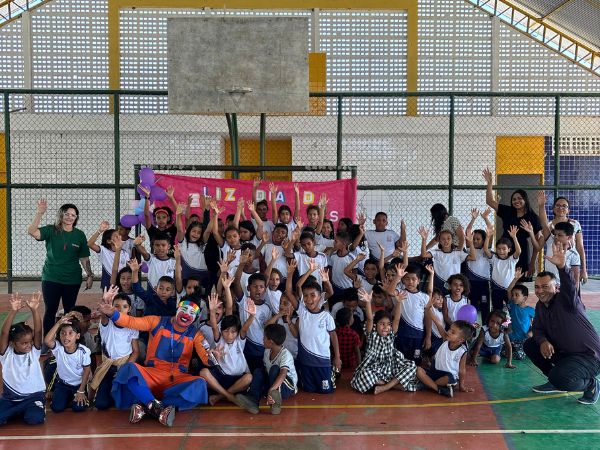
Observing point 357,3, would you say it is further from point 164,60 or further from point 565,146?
point 565,146

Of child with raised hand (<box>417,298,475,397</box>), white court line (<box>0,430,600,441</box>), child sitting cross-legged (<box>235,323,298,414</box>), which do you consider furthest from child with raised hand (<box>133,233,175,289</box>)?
child with raised hand (<box>417,298,475,397</box>)

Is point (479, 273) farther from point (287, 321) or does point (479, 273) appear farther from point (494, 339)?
point (287, 321)

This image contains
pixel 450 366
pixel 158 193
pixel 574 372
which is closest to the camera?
pixel 574 372

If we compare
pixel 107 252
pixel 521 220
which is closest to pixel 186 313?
pixel 107 252

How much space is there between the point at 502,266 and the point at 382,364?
2.15 meters

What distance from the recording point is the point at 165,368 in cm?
512

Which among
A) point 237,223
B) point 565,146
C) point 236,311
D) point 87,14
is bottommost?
point 236,311

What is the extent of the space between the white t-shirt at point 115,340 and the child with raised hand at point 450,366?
9.19ft

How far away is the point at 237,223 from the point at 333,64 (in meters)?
7.33

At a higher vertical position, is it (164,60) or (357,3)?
(357,3)

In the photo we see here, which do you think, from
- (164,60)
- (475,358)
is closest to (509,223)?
(475,358)

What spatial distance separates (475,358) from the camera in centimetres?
627

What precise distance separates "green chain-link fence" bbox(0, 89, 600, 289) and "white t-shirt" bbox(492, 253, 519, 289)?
542cm

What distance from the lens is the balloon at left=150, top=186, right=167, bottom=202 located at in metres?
7.92
